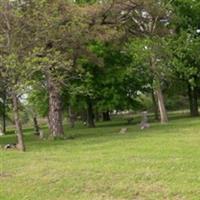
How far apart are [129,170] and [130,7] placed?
849 inches

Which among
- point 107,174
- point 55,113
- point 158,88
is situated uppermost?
point 158,88

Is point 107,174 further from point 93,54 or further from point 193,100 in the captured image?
point 193,100

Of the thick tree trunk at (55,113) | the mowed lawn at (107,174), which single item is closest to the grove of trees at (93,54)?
the thick tree trunk at (55,113)

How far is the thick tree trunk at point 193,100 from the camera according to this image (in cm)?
4466

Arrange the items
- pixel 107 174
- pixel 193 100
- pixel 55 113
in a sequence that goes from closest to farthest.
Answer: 1. pixel 107 174
2. pixel 55 113
3. pixel 193 100

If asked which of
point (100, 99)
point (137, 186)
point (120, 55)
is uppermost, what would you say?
point (120, 55)

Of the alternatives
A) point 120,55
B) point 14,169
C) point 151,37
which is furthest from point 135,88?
point 14,169

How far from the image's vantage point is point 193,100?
46000 mm

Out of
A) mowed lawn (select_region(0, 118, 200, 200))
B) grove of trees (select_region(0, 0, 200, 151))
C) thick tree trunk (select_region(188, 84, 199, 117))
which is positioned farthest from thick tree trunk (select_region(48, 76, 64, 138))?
thick tree trunk (select_region(188, 84, 199, 117))

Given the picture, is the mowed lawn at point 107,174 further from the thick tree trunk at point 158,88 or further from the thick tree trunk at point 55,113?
the thick tree trunk at point 158,88

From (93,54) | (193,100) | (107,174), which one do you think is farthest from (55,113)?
(193,100)

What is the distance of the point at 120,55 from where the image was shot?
42406 mm

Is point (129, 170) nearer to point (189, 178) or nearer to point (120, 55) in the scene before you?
point (189, 178)

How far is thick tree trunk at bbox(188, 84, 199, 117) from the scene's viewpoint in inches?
1758
